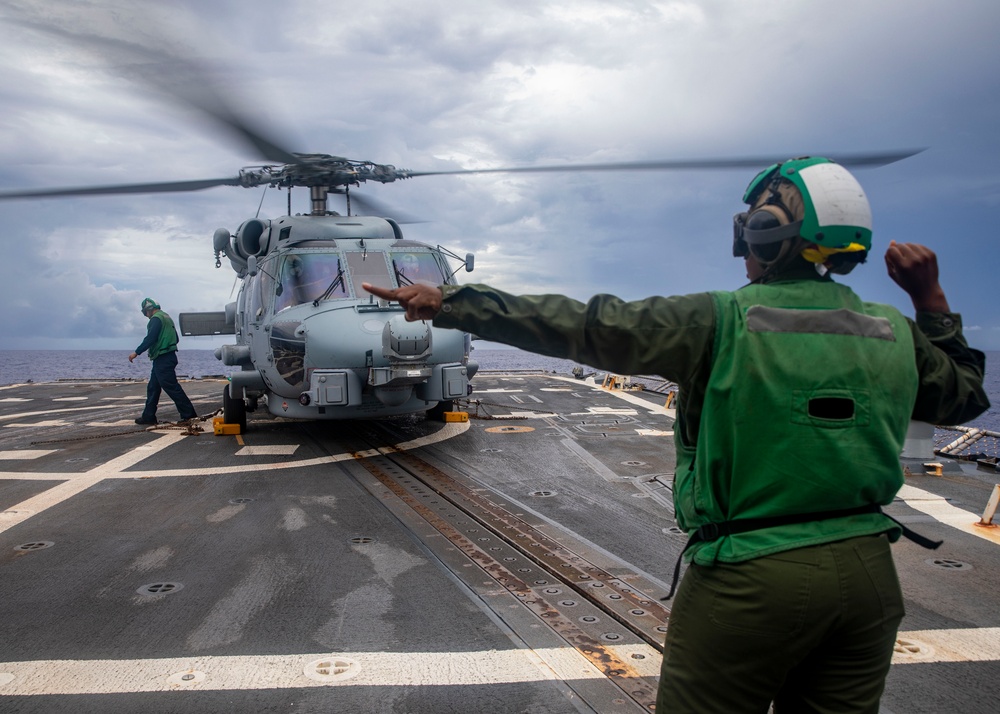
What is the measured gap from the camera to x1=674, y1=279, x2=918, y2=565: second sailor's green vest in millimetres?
1831

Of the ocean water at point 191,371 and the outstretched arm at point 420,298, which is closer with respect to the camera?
the outstretched arm at point 420,298

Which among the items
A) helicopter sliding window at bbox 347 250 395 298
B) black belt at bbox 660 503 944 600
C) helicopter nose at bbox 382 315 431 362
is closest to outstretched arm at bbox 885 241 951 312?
black belt at bbox 660 503 944 600

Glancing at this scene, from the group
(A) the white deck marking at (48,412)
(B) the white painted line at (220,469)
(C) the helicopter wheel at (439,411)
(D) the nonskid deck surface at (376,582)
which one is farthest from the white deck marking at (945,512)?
(A) the white deck marking at (48,412)

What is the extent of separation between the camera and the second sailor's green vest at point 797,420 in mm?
1831

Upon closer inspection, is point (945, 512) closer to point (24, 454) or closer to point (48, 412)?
point (24, 454)

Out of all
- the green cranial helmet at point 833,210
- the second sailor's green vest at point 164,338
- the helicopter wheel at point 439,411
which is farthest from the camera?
the second sailor's green vest at point 164,338

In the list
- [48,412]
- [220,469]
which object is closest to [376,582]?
[220,469]

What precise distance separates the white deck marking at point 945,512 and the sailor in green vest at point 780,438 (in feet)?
14.7

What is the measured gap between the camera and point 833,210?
198 centimetres

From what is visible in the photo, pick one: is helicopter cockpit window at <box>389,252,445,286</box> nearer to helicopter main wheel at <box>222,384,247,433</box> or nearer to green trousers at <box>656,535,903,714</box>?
helicopter main wheel at <box>222,384,247,433</box>

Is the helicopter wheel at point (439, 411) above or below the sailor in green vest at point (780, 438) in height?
below

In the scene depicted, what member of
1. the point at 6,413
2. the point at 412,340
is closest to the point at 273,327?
the point at 412,340

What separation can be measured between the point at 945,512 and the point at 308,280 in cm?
770

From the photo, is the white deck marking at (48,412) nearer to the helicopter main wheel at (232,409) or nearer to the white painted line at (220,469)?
the helicopter main wheel at (232,409)
